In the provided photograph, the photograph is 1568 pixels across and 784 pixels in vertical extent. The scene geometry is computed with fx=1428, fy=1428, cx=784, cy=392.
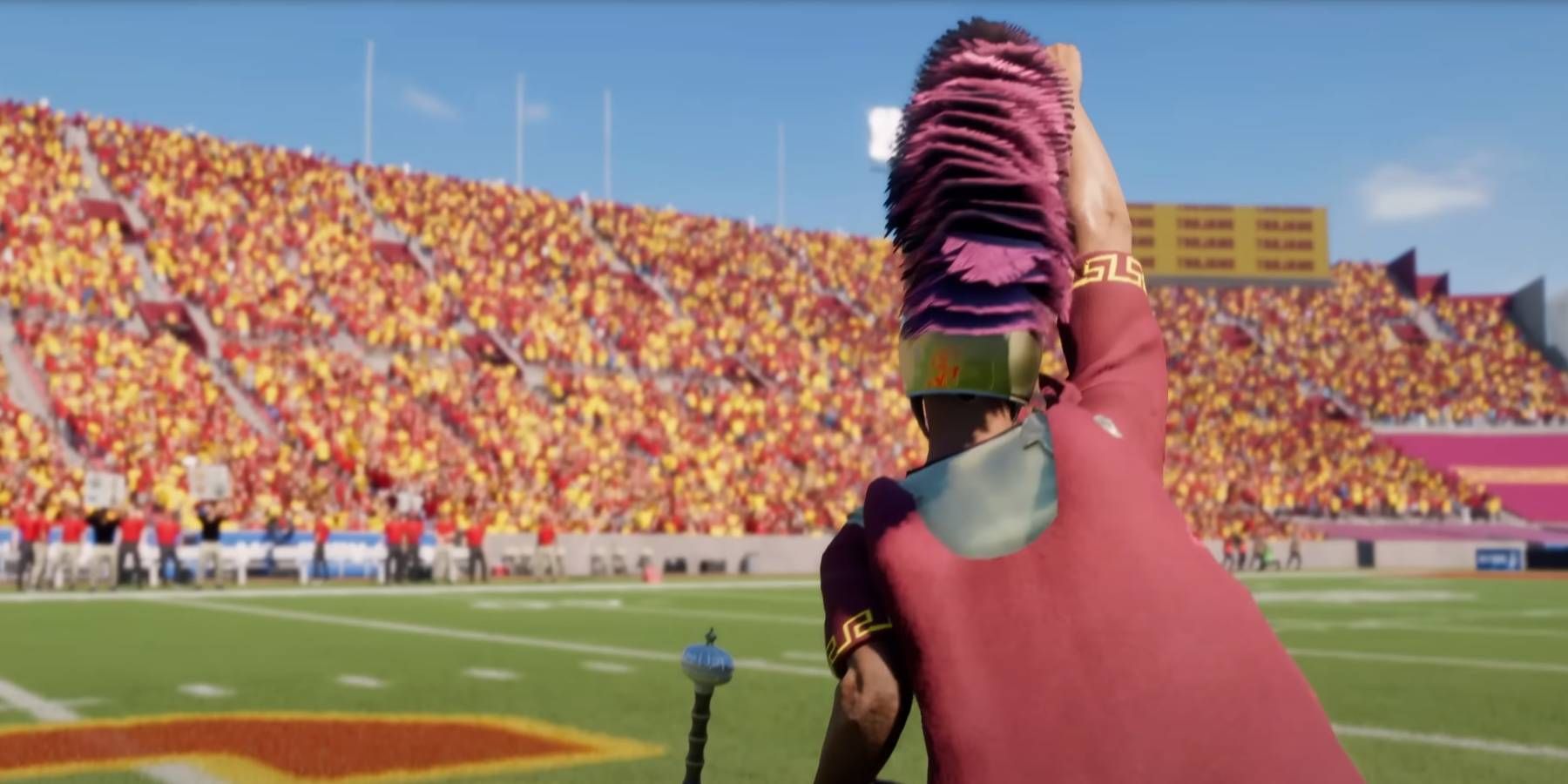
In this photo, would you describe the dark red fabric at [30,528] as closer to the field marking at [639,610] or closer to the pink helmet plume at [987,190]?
the field marking at [639,610]

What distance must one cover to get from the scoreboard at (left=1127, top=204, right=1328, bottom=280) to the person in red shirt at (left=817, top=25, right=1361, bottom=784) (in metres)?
60.0

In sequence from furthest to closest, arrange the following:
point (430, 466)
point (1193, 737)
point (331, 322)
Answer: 1. point (331, 322)
2. point (430, 466)
3. point (1193, 737)

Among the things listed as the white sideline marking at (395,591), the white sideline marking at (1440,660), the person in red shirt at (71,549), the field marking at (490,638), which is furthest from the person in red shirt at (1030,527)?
the person in red shirt at (71,549)

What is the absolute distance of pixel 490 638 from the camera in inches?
523

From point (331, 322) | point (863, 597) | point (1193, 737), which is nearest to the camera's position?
point (1193, 737)

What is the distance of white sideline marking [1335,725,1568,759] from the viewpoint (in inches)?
266

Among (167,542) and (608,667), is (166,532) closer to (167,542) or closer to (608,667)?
(167,542)

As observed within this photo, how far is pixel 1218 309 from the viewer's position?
57.5 metres

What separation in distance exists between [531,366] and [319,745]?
98.6 feet

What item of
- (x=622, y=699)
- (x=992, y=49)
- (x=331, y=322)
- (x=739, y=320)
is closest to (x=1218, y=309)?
(x=739, y=320)

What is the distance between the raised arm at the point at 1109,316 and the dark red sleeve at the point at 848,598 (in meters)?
0.36

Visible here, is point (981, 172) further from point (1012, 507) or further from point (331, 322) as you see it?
point (331, 322)

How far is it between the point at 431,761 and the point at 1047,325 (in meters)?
5.33

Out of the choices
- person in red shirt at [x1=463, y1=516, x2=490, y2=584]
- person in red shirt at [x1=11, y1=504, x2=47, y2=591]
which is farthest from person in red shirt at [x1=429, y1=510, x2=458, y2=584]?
person in red shirt at [x1=11, y1=504, x2=47, y2=591]
